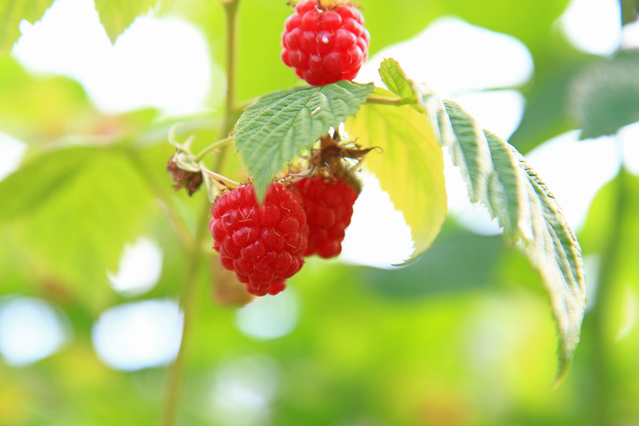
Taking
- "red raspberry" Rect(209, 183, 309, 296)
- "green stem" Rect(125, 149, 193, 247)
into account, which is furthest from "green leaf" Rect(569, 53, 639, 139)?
"green stem" Rect(125, 149, 193, 247)

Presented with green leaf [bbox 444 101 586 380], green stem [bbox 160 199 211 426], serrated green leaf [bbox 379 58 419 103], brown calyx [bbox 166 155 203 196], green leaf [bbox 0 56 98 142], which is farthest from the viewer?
green leaf [bbox 0 56 98 142]

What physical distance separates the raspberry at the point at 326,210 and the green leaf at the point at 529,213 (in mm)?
231

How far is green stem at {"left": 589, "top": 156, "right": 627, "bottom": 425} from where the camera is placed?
1637 millimetres

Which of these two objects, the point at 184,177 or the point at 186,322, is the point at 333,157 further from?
the point at 186,322

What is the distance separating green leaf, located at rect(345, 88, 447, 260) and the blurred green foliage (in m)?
0.48

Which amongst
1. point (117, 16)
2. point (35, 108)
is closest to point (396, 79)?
point (117, 16)

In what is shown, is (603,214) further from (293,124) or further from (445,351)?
(293,124)

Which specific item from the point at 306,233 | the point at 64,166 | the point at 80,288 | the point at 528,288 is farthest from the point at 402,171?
the point at 528,288

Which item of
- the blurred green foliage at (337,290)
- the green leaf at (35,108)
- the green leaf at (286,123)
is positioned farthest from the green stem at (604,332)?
the green leaf at (35,108)

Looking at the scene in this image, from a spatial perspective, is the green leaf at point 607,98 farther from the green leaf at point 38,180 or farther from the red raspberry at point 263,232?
the green leaf at point 38,180

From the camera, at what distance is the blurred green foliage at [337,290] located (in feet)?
4.74

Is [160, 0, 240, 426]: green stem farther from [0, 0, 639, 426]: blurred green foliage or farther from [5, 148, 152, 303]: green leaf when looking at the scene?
[5, 148, 152, 303]: green leaf

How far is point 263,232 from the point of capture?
2.63ft

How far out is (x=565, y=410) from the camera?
2.24 m
